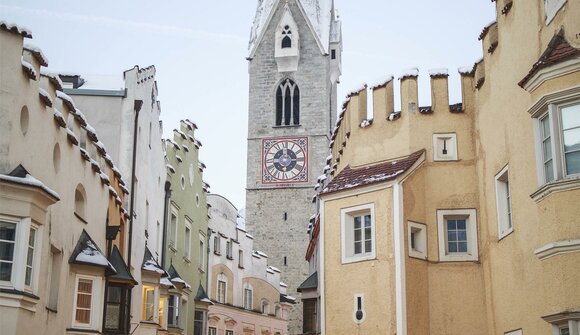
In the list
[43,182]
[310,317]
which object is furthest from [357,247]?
[310,317]

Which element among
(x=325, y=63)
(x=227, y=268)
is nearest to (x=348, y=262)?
(x=227, y=268)

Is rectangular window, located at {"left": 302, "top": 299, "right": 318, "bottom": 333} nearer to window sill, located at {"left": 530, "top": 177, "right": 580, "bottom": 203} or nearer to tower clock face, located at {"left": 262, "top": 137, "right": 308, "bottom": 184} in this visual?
window sill, located at {"left": 530, "top": 177, "right": 580, "bottom": 203}

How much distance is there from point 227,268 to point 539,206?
33.3m

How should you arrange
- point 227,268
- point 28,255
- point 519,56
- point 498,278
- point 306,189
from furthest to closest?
point 306,189, point 227,268, point 498,278, point 519,56, point 28,255

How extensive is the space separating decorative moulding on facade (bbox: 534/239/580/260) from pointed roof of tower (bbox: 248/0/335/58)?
5861cm

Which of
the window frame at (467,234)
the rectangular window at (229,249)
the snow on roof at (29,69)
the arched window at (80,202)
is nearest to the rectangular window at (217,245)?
the rectangular window at (229,249)

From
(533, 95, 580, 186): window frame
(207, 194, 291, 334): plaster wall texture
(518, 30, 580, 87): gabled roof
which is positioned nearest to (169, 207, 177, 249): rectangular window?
(207, 194, 291, 334): plaster wall texture

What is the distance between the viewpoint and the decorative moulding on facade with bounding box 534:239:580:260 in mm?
15734

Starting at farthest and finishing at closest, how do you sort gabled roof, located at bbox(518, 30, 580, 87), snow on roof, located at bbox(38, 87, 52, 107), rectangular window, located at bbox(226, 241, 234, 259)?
rectangular window, located at bbox(226, 241, 234, 259) → snow on roof, located at bbox(38, 87, 52, 107) → gabled roof, located at bbox(518, 30, 580, 87)

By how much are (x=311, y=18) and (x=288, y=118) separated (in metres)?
9.44

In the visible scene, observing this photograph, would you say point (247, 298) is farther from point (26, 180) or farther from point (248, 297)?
point (26, 180)

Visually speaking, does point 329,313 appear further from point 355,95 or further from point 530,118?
point 530,118

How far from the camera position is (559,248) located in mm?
15984

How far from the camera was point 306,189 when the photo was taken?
6944cm
